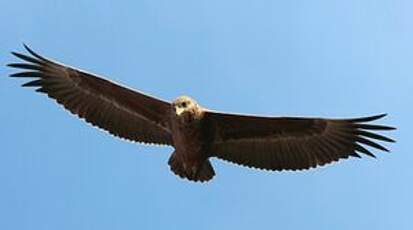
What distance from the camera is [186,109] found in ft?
55.7

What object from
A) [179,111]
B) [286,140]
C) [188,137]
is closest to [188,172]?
[188,137]

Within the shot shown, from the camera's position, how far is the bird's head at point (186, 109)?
17.0 m

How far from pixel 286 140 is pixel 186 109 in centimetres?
148

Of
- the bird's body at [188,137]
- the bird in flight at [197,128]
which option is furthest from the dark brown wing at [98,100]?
the bird's body at [188,137]

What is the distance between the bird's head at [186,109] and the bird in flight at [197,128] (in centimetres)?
1

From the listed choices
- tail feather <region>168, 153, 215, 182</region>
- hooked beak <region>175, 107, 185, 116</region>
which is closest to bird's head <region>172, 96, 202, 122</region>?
hooked beak <region>175, 107, 185, 116</region>

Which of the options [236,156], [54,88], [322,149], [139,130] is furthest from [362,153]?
[54,88]

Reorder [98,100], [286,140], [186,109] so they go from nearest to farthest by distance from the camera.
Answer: [186,109], [286,140], [98,100]

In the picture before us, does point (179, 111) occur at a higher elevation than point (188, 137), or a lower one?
higher

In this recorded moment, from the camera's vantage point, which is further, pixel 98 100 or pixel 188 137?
pixel 98 100

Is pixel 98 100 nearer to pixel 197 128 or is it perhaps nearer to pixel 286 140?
pixel 197 128

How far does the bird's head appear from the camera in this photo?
17.0 meters

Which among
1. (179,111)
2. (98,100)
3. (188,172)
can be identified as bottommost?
(188,172)

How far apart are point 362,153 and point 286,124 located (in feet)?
3.42
